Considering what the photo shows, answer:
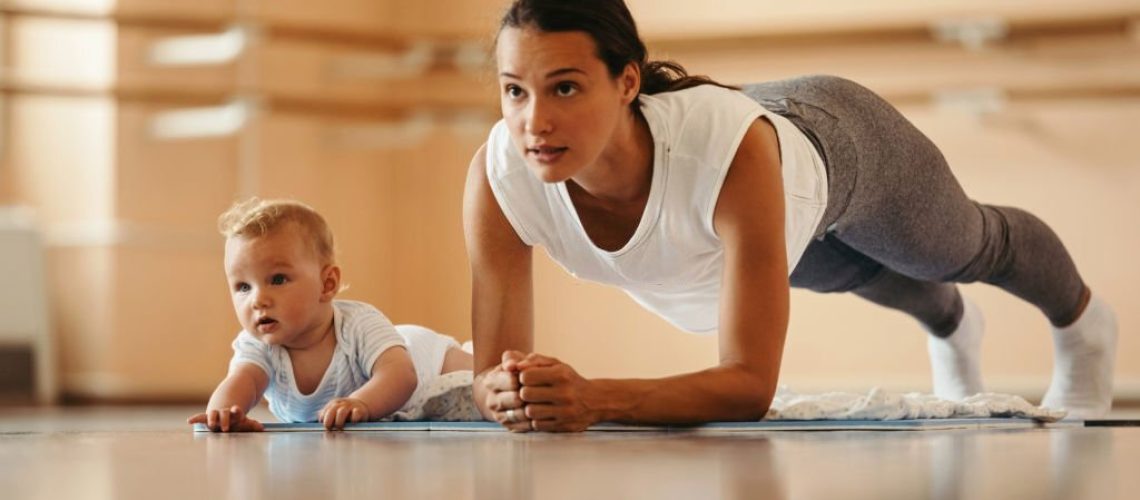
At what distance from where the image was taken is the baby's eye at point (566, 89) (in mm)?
1428

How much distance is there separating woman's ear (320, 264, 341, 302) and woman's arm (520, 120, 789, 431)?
0.45 metres

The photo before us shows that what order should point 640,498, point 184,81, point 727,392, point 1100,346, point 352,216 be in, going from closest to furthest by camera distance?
point 640,498
point 727,392
point 1100,346
point 184,81
point 352,216

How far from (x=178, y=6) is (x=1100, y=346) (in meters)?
2.53

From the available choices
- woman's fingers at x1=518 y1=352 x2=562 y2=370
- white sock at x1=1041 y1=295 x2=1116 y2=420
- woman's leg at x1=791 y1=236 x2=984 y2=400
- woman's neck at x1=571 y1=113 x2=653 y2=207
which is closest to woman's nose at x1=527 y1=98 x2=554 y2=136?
woman's neck at x1=571 y1=113 x2=653 y2=207

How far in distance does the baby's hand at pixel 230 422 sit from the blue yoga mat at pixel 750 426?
16 mm

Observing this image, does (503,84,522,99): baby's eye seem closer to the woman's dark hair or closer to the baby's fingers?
the woman's dark hair

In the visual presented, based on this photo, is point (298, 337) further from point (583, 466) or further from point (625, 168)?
point (583, 466)

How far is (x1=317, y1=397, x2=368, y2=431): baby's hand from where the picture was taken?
1.63 metres

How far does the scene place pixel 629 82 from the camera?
4.91 feet

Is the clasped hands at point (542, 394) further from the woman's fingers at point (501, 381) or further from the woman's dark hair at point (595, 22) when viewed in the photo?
the woman's dark hair at point (595, 22)

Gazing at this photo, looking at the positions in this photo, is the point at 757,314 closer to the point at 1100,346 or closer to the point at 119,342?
the point at 1100,346

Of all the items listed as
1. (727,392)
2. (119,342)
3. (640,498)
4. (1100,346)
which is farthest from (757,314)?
(119,342)

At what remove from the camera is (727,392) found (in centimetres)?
145

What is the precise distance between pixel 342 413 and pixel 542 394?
329mm
